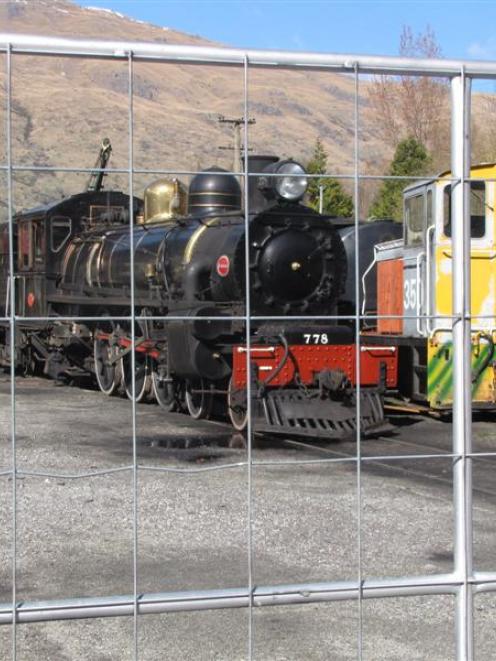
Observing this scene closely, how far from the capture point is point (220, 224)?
1416 centimetres

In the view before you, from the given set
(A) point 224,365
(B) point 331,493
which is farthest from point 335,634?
(A) point 224,365

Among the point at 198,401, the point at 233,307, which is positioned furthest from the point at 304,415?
the point at 198,401

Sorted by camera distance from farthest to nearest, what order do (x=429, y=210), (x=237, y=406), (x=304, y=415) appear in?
1. (x=429, y=210)
2. (x=237, y=406)
3. (x=304, y=415)

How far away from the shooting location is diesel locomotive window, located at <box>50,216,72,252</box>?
19.6m

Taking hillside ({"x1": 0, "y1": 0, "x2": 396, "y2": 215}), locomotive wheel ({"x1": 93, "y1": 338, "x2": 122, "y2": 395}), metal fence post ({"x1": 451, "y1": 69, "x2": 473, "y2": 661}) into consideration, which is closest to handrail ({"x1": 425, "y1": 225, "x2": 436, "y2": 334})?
locomotive wheel ({"x1": 93, "y1": 338, "x2": 122, "y2": 395})

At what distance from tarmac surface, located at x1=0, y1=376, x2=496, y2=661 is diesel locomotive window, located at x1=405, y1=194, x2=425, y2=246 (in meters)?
2.90

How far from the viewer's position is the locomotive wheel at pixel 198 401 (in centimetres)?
1370

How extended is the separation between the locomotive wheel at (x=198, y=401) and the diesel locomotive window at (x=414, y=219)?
12.0ft

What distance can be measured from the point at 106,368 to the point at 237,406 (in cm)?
498

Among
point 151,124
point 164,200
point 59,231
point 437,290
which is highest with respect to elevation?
point 151,124

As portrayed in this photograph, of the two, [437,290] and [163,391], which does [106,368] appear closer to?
[163,391]

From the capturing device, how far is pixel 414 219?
1446cm

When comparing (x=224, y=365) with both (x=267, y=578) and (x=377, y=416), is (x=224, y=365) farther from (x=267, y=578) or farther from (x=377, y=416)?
(x=267, y=578)

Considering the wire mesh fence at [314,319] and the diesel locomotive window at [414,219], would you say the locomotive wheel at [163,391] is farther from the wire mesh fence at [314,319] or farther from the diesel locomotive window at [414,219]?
Result: the wire mesh fence at [314,319]
